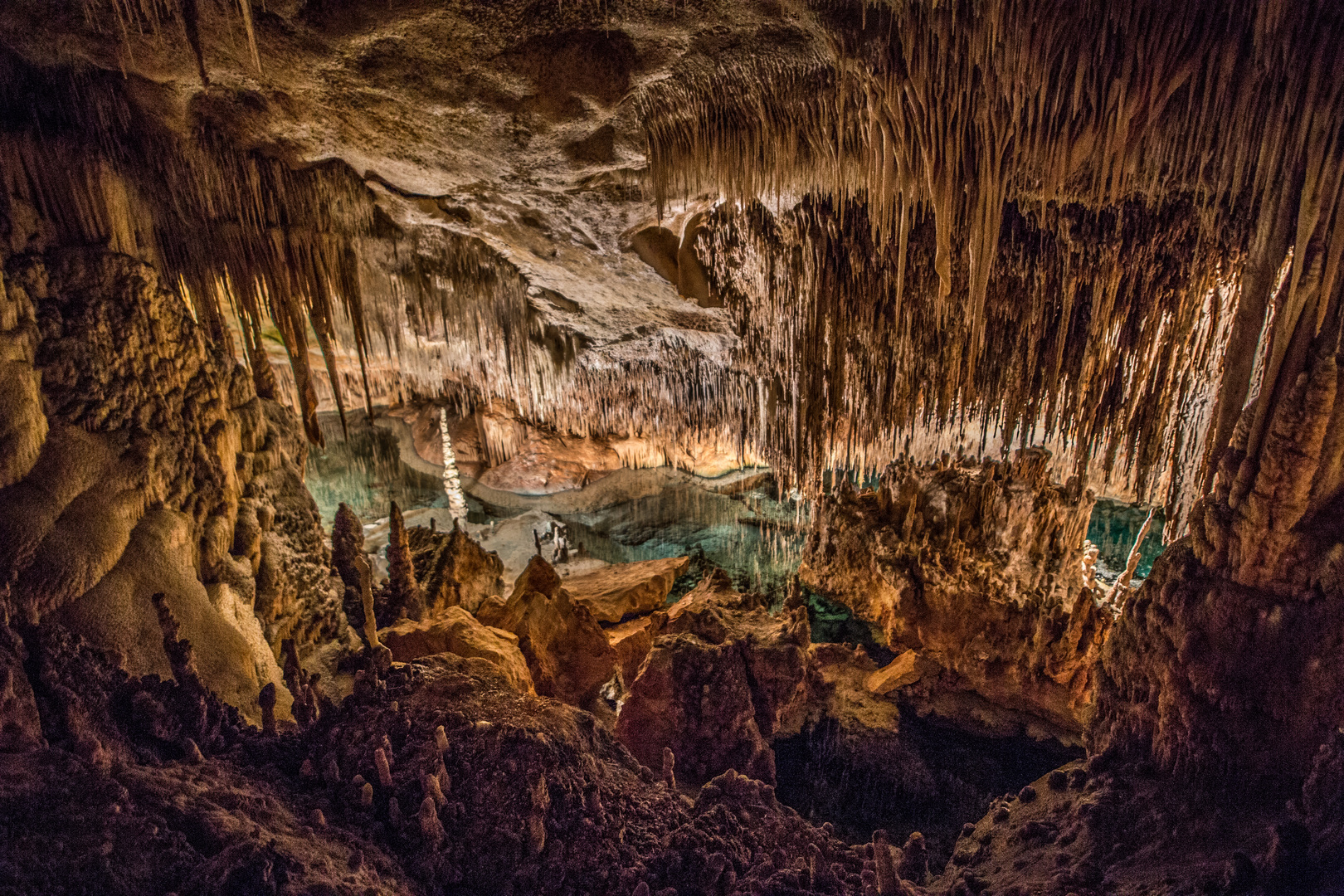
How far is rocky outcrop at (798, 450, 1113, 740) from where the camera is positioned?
19.4 feet

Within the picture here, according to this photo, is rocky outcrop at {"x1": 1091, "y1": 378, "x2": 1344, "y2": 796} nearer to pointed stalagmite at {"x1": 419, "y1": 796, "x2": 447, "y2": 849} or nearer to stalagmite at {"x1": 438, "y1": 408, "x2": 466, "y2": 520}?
pointed stalagmite at {"x1": 419, "y1": 796, "x2": 447, "y2": 849}

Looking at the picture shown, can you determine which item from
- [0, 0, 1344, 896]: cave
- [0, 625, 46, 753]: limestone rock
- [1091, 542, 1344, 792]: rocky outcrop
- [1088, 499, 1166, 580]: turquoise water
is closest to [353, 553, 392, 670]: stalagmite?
[0, 0, 1344, 896]: cave

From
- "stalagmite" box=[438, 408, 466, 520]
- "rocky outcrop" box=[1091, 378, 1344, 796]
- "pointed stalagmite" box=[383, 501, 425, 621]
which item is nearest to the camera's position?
"rocky outcrop" box=[1091, 378, 1344, 796]

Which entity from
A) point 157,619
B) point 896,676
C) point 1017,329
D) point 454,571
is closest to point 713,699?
point 896,676

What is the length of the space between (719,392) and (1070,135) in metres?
4.67

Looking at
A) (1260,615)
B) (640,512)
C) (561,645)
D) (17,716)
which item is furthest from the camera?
(640,512)

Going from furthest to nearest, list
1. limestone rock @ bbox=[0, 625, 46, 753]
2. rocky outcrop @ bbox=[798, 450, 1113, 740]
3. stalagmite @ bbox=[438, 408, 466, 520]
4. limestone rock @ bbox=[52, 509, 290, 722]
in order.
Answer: stalagmite @ bbox=[438, 408, 466, 520] < rocky outcrop @ bbox=[798, 450, 1113, 740] < limestone rock @ bbox=[52, 509, 290, 722] < limestone rock @ bbox=[0, 625, 46, 753]

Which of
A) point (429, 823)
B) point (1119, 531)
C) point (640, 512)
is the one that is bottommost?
point (1119, 531)

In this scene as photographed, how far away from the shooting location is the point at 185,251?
4711mm

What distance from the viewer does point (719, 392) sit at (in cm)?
732

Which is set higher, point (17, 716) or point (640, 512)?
point (17, 716)

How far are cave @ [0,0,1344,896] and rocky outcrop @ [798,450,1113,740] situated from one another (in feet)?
0.18

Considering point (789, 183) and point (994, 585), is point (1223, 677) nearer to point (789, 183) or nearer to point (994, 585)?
point (789, 183)

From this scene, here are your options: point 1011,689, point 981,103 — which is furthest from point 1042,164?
point 1011,689
